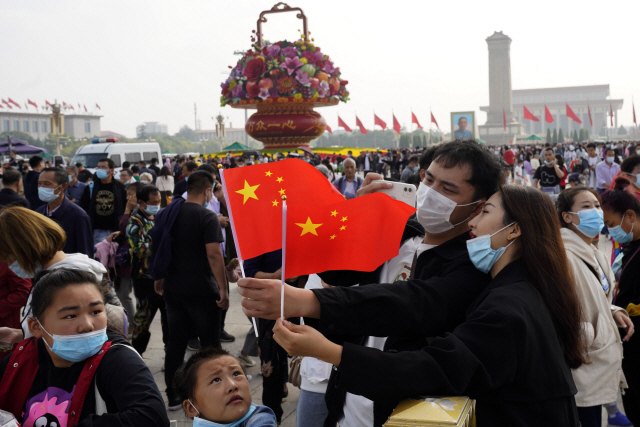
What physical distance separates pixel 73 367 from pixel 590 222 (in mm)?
3055

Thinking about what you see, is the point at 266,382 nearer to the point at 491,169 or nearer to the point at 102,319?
the point at 102,319

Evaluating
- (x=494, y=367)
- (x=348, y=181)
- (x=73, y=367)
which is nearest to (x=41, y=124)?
(x=348, y=181)

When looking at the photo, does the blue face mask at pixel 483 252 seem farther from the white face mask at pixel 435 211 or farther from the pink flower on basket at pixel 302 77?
the pink flower on basket at pixel 302 77

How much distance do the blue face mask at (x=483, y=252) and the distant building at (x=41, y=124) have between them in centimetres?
11472

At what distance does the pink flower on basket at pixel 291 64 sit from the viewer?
80.7 feet

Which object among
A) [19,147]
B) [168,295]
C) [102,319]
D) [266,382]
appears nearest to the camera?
[102,319]

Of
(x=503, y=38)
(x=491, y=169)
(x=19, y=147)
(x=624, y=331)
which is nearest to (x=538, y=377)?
(x=491, y=169)

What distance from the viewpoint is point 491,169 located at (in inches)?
81.4

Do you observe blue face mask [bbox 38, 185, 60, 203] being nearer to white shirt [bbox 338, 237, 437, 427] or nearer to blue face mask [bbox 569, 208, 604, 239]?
white shirt [bbox 338, 237, 437, 427]

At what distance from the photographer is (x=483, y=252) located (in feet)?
5.85

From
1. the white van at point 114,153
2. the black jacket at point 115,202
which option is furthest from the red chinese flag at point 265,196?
the white van at point 114,153

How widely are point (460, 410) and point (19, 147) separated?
28.8 m

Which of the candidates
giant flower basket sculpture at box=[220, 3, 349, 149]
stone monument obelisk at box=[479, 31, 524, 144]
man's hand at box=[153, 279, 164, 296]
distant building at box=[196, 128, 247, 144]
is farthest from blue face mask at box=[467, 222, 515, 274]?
distant building at box=[196, 128, 247, 144]

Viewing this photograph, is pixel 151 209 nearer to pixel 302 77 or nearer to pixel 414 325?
pixel 414 325
